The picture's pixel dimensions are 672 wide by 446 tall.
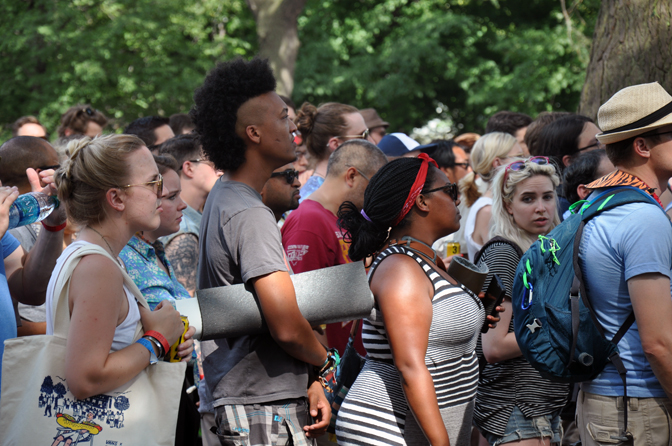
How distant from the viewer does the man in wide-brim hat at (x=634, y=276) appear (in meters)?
2.41

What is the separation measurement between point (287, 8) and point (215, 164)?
11547 mm

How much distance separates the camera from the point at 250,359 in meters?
2.54

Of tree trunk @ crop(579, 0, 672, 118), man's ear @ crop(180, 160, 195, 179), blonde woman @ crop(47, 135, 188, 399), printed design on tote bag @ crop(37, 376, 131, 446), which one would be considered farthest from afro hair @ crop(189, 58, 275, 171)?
tree trunk @ crop(579, 0, 672, 118)

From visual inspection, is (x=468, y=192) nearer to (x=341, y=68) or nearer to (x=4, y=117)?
(x=341, y=68)

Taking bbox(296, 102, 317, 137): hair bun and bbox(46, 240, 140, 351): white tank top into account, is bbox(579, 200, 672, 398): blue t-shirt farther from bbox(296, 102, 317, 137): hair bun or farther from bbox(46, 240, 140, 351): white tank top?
bbox(296, 102, 317, 137): hair bun

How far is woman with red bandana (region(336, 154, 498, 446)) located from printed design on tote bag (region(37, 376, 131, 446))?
3.16 feet

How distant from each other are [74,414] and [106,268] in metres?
0.49

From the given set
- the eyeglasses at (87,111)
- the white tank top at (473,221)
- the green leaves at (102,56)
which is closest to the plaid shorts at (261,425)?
the white tank top at (473,221)

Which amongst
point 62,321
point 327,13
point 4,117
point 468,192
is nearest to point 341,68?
point 327,13

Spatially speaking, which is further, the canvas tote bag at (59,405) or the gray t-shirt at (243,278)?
the gray t-shirt at (243,278)

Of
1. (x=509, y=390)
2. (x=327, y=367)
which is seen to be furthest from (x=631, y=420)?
(x=327, y=367)

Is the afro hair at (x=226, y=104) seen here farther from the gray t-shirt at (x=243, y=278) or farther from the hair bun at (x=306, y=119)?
the hair bun at (x=306, y=119)

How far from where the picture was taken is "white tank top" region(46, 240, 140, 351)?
2131 mm

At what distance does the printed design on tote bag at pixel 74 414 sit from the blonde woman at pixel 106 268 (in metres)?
0.05
